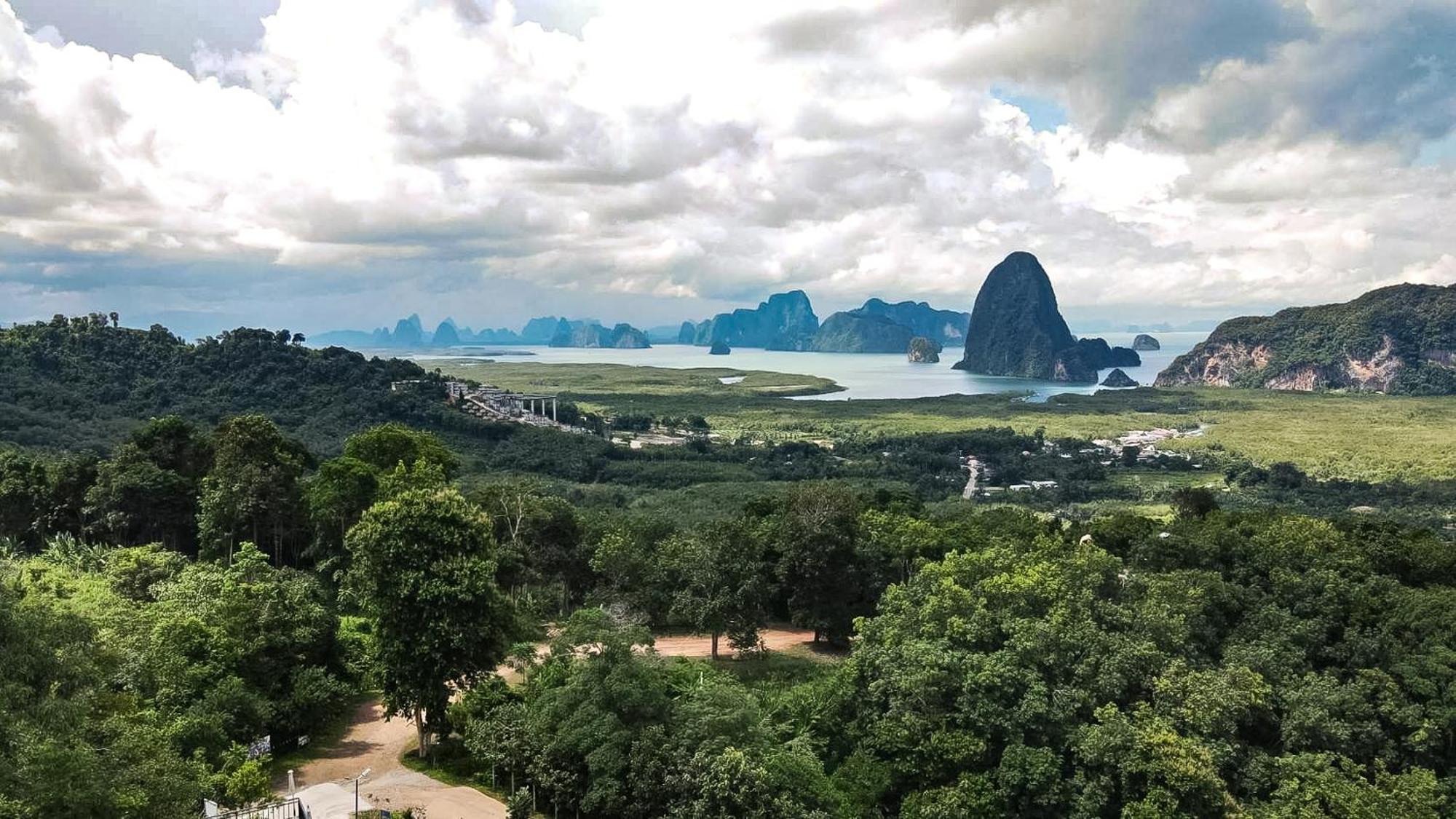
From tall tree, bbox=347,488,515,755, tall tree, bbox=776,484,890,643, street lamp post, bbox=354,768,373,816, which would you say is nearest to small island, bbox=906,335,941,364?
tall tree, bbox=776,484,890,643

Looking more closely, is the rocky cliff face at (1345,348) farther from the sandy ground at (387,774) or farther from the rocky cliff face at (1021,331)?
the sandy ground at (387,774)

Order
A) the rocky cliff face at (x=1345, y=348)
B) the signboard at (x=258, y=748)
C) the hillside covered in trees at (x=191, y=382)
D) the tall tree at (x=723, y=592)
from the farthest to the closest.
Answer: the rocky cliff face at (x=1345, y=348), the hillside covered in trees at (x=191, y=382), the tall tree at (x=723, y=592), the signboard at (x=258, y=748)

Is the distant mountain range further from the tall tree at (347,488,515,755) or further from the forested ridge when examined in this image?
the tall tree at (347,488,515,755)

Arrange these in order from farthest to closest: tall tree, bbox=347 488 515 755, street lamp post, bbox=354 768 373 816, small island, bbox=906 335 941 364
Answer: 1. small island, bbox=906 335 941 364
2. tall tree, bbox=347 488 515 755
3. street lamp post, bbox=354 768 373 816

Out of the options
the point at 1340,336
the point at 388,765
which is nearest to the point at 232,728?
the point at 388,765

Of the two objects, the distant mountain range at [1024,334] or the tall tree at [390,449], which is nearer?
the tall tree at [390,449]

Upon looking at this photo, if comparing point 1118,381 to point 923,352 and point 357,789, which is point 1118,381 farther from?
point 357,789

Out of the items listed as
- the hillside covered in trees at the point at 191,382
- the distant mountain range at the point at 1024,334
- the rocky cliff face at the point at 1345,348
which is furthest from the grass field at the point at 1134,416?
the distant mountain range at the point at 1024,334
